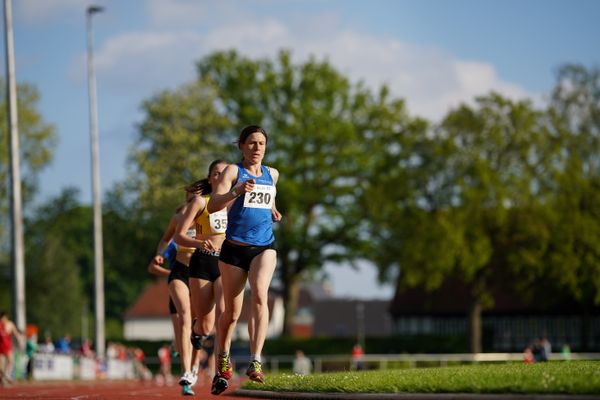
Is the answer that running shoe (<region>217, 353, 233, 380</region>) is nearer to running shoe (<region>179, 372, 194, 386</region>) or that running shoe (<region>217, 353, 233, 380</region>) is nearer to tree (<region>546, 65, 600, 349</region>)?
running shoe (<region>179, 372, 194, 386</region>)

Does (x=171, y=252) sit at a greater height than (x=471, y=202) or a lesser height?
lesser

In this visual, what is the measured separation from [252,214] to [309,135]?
54.6m

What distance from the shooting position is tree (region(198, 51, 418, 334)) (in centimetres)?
6756

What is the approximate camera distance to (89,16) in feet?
177

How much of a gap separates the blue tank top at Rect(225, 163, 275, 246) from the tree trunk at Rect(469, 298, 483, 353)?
55.1m

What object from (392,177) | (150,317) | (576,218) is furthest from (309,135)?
(150,317)

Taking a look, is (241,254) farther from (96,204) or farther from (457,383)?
(96,204)

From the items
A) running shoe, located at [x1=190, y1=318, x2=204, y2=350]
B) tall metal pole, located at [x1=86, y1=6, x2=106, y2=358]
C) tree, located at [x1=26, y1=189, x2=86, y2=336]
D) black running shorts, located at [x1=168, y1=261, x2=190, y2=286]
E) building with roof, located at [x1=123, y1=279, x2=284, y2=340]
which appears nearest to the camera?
running shoe, located at [x1=190, y1=318, x2=204, y2=350]

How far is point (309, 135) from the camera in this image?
221ft

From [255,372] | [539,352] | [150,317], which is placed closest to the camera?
[255,372]

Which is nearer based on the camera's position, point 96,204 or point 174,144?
point 96,204

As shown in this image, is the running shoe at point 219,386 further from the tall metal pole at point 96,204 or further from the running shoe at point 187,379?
the tall metal pole at point 96,204

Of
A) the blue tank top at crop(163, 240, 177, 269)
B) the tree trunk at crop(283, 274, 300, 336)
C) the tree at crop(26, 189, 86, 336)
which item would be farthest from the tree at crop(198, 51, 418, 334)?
the blue tank top at crop(163, 240, 177, 269)

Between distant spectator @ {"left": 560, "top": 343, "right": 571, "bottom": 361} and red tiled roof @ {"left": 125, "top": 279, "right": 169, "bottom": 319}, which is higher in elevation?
red tiled roof @ {"left": 125, "top": 279, "right": 169, "bottom": 319}
